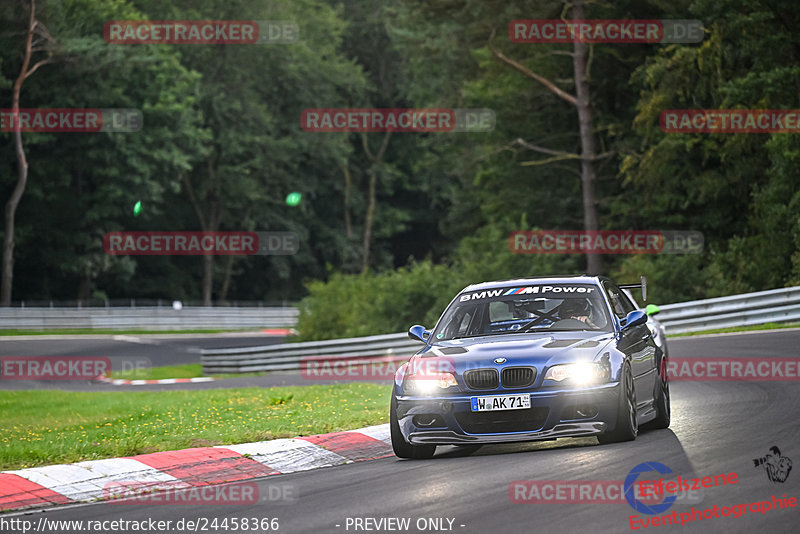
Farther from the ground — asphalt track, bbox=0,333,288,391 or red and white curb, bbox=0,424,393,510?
red and white curb, bbox=0,424,393,510

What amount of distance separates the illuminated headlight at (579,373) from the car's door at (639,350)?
0.60 meters

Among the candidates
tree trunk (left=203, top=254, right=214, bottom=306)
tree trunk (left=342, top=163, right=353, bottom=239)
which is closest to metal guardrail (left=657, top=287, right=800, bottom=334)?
tree trunk (left=203, top=254, right=214, bottom=306)

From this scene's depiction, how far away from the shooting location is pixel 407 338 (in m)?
29.5

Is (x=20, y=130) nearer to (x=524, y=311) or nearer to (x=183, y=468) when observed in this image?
(x=524, y=311)

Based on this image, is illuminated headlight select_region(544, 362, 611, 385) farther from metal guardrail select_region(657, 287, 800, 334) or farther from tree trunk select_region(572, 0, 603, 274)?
tree trunk select_region(572, 0, 603, 274)

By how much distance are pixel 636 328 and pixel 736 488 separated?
4183 millimetres

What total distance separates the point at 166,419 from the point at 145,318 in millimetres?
43417

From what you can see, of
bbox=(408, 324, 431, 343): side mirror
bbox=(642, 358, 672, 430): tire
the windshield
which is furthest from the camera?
bbox=(408, 324, 431, 343): side mirror

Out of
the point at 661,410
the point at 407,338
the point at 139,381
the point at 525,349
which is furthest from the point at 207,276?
the point at 525,349

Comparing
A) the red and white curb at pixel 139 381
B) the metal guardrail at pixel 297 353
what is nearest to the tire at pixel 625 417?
the metal guardrail at pixel 297 353

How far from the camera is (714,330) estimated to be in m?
26.9

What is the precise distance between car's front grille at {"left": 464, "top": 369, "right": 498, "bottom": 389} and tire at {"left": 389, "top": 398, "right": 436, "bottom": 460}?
2.59 ft

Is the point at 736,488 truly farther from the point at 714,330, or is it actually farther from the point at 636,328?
the point at 714,330

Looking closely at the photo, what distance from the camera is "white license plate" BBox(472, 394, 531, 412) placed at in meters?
10.1
